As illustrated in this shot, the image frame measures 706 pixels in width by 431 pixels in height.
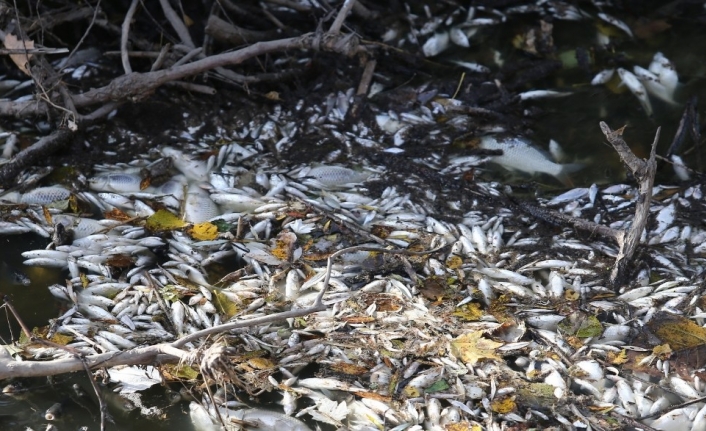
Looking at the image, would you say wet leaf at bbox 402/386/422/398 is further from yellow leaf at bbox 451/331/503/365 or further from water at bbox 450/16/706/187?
water at bbox 450/16/706/187

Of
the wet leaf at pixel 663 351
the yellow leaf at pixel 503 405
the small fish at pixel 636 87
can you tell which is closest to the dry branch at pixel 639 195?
the wet leaf at pixel 663 351

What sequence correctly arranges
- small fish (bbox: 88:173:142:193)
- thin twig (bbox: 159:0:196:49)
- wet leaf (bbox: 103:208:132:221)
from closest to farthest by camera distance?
wet leaf (bbox: 103:208:132:221) < small fish (bbox: 88:173:142:193) < thin twig (bbox: 159:0:196:49)

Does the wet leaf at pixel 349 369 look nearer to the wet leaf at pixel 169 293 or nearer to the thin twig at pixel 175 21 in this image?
the wet leaf at pixel 169 293

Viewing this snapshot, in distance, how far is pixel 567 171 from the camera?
4145 millimetres

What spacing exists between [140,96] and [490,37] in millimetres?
2085

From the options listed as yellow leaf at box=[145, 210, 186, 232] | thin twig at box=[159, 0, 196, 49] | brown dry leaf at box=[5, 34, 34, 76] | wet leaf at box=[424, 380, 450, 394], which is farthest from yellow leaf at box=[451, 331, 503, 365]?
brown dry leaf at box=[5, 34, 34, 76]

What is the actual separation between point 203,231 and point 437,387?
1415 millimetres

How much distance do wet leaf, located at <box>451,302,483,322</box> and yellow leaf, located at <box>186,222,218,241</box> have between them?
1.22 meters

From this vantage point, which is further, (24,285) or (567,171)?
(567,171)

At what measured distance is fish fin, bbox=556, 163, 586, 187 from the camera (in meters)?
4.10

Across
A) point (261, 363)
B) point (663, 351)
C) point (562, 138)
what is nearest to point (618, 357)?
point (663, 351)

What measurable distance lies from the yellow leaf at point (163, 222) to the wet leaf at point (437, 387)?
4.94 ft

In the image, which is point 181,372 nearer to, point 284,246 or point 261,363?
point 261,363

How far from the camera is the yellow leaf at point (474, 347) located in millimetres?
3121
